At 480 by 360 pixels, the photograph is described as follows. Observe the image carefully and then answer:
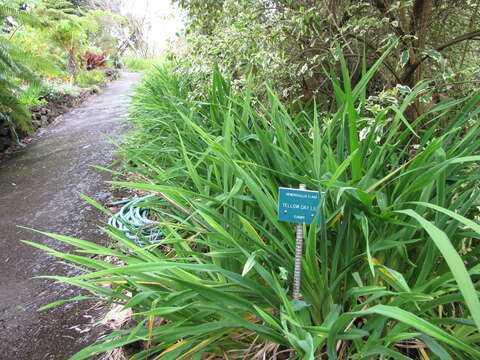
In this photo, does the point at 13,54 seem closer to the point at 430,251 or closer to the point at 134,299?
the point at 134,299

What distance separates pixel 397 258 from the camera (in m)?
1.09

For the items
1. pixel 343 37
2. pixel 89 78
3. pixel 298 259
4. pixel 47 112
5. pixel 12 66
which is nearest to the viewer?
pixel 298 259

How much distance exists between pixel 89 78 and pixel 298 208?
11532mm

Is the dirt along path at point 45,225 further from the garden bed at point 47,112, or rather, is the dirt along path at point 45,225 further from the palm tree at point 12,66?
the palm tree at point 12,66

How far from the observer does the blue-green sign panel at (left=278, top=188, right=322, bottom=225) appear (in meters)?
0.96

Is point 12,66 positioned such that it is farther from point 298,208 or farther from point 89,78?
point 89,78

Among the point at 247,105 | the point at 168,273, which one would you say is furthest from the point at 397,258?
the point at 247,105

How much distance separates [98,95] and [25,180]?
674 centimetres

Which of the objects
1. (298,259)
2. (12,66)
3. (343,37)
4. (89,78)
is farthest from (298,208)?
(89,78)

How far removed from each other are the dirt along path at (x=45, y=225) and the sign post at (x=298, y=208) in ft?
3.57

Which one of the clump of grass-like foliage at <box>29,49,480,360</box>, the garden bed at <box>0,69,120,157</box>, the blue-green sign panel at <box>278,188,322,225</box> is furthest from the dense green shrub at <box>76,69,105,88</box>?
the blue-green sign panel at <box>278,188,322,225</box>

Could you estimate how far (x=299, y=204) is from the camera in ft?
3.14

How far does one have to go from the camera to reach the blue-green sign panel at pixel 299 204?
0.96m

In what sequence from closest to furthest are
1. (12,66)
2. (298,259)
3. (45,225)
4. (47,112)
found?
(298,259)
(45,225)
(12,66)
(47,112)
